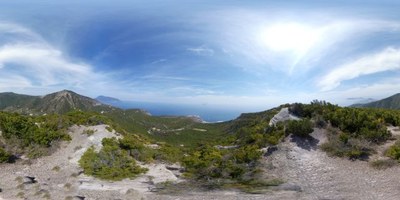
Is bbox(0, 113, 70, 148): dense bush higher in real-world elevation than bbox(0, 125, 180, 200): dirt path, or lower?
higher

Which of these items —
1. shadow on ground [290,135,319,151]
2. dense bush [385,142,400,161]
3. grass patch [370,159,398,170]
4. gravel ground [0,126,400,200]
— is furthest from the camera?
shadow on ground [290,135,319,151]

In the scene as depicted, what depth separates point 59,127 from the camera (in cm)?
3659

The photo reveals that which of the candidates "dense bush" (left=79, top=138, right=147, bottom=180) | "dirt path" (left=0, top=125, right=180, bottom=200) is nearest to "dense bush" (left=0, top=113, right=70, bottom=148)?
"dirt path" (left=0, top=125, right=180, bottom=200)

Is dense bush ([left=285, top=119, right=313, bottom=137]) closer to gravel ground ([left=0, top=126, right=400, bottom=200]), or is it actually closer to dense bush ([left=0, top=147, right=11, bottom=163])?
gravel ground ([left=0, top=126, right=400, bottom=200])

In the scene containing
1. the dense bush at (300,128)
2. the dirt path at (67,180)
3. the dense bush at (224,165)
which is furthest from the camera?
the dense bush at (300,128)

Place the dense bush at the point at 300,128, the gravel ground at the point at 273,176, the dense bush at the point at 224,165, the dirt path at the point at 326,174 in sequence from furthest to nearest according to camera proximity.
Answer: the dense bush at the point at 300,128, the dense bush at the point at 224,165, the gravel ground at the point at 273,176, the dirt path at the point at 326,174

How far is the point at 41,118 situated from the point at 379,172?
3484cm

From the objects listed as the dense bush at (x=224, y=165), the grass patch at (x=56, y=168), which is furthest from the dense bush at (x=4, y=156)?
the dense bush at (x=224, y=165)

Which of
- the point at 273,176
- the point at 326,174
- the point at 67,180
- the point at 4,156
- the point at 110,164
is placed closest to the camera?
the point at 326,174

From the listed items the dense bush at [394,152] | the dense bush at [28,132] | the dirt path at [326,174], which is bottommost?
the dirt path at [326,174]

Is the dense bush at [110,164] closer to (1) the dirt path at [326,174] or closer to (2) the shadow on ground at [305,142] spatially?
(1) the dirt path at [326,174]

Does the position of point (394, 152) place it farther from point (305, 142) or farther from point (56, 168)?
point (56, 168)

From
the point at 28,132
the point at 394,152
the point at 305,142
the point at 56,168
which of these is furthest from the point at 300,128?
the point at 28,132

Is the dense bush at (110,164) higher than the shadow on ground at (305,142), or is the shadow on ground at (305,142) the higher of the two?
the shadow on ground at (305,142)
